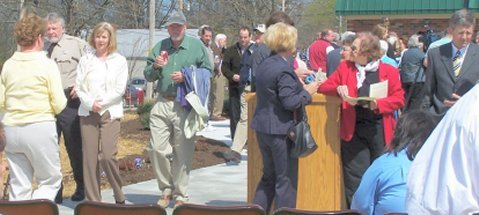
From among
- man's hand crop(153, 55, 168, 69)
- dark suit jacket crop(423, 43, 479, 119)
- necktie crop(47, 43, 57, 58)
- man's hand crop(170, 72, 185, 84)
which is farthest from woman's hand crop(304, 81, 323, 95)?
necktie crop(47, 43, 57, 58)

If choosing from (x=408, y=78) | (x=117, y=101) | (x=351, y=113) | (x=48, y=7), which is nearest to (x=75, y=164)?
(x=117, y=101)

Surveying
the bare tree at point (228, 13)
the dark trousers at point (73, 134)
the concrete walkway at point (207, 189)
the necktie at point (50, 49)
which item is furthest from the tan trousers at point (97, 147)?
the bare tree at point (228, 13)

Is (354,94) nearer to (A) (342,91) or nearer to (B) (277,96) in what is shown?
(A) (342,91)

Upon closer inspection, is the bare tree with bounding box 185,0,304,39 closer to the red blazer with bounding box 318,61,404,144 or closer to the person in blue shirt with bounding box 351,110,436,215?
the red blazer with bounding box 318,61,404,144

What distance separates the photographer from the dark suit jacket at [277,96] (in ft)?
20.7

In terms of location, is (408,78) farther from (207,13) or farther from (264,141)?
(207,13)

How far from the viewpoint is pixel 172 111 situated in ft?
25.4

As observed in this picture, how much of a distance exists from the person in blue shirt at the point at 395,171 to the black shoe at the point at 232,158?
5.98 metres

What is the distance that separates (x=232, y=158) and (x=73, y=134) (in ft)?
10.4

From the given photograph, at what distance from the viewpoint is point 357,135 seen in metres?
6.75

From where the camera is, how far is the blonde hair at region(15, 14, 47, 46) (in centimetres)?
664

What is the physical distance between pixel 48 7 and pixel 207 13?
16.8 metres

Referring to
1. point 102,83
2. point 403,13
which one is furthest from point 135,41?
point 102,83

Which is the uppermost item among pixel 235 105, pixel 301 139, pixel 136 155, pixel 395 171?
pixel 395 171
